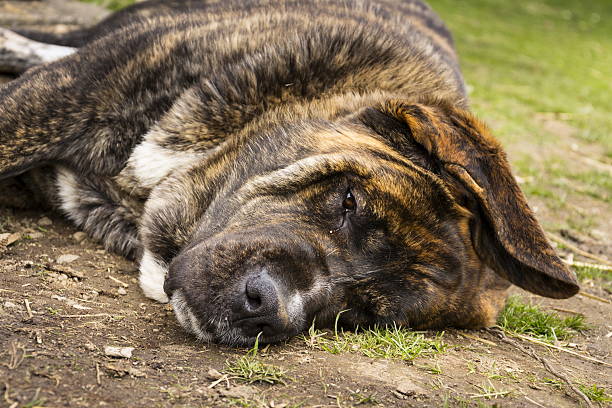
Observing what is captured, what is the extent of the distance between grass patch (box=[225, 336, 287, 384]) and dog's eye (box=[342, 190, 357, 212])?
0.72 metres

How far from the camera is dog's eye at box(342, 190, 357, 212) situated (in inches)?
113

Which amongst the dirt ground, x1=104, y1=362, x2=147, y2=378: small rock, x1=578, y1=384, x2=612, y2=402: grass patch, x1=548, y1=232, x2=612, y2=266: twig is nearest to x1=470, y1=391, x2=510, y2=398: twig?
the dirt ground

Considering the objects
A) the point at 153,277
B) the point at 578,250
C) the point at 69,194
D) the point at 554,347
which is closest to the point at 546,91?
the point at 578,250

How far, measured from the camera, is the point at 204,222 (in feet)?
10.0

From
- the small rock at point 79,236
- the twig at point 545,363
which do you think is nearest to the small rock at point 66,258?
the small rock at point 79,236

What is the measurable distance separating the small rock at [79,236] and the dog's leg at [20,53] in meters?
1.55

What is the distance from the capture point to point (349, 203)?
2.89 meters

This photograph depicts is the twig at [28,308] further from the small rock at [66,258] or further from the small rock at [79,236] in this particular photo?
the small rock at [79,236]

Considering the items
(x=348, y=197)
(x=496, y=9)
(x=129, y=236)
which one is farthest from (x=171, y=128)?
(x=496, y=9)

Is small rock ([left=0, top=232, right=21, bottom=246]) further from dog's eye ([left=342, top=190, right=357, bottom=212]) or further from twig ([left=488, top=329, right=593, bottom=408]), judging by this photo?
twig ([left=488, top=329, right=593, bottom=408])

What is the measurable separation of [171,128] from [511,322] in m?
1.98

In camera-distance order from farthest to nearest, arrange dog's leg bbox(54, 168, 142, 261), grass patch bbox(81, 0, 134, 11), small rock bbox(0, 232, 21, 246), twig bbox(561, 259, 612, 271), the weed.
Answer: grass patch bbox(81, 0, 134, 11) → twig bbox(561, 259, 612, 271) → the weed → dog's leg bbox(54, 168, 142, 261) → small rock bbox(0, 232, 21, 246)

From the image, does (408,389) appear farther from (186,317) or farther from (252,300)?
(186,317)

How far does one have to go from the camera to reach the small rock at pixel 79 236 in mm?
3637
